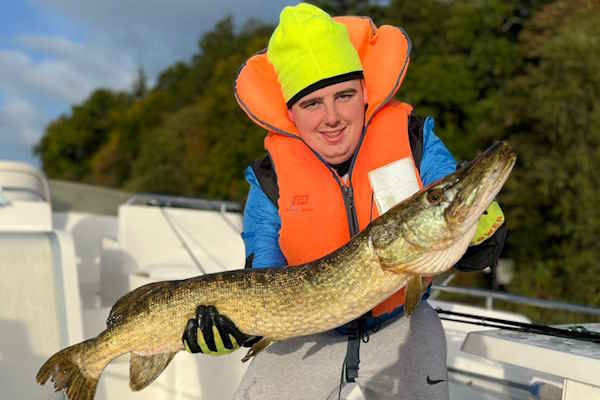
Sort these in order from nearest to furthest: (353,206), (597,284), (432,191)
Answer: (432,191)
(353,206)
(597,284)

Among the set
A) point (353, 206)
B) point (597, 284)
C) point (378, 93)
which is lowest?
point (597, 284)

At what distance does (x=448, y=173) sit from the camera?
8.55 feet

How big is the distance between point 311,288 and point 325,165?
0.81 metres

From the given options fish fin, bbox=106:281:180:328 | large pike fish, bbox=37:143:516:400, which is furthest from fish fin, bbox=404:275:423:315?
fish fin, bbox=106:281:180:328

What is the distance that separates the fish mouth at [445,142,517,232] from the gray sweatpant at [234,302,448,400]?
77 centimetres

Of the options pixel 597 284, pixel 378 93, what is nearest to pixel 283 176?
pixel 378 93

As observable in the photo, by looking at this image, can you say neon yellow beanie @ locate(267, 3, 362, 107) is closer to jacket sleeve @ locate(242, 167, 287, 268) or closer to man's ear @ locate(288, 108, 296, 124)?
man's ear @ locate(288, 108, 296, 124)

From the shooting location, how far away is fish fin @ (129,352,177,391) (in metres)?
2.47

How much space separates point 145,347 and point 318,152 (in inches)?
47.5

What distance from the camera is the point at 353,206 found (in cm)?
280

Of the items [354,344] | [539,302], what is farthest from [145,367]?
[539,302]

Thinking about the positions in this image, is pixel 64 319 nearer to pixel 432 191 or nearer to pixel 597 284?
pixel 432 191

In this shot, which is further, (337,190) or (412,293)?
(337,190)

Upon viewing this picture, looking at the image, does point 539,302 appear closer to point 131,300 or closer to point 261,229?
point 261,229
